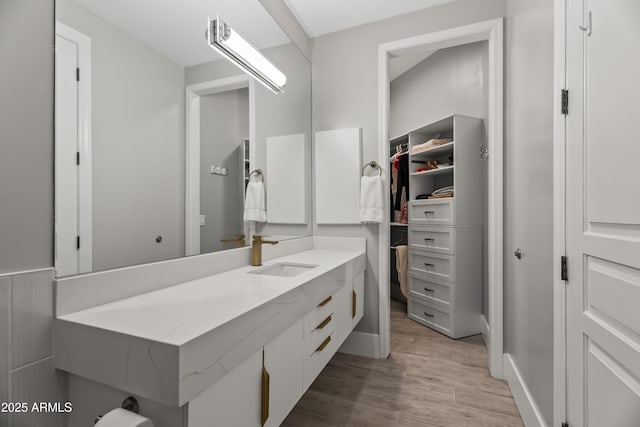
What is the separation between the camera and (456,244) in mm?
2707

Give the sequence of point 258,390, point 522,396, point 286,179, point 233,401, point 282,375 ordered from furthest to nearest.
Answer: point 286,179 → point 522,396 → point 282,375 → point 258,390 → point 233,401

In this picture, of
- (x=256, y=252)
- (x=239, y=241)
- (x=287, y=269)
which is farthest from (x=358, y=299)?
(x=239, y=241)

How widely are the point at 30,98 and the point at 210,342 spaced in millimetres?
826

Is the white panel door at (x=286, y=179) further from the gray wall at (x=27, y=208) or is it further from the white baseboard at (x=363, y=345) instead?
the gray wall at (x=27, y=208)

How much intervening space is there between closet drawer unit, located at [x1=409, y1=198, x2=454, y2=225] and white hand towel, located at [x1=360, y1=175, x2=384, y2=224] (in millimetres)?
867

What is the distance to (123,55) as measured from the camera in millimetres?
1057

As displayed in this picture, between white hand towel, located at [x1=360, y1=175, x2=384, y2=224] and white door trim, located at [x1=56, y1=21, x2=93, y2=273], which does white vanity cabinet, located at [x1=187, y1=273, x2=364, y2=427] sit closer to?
white door trim, located at [x1=56, y1=21, x2=93, y2=273]

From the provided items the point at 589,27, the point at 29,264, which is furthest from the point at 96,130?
A: the point at 589,27

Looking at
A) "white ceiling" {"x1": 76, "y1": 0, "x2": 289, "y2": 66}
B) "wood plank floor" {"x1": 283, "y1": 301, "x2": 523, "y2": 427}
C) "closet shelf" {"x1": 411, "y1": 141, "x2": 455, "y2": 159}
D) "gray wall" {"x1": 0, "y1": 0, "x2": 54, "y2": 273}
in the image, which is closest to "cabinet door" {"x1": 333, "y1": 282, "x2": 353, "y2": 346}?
"wood plank floor" {"x1": 283, "y1": 301, "x2": 523, "y2": 427}

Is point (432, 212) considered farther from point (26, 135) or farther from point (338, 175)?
point (26, 135)

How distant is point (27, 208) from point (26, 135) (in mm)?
198

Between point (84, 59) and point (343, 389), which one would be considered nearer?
point (84, 59)

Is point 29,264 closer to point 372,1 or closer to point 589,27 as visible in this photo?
point 589,27

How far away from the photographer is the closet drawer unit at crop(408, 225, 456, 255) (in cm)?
273
